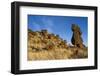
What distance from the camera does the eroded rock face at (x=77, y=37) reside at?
142 centimetres

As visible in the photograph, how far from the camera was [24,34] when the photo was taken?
129 centimetres

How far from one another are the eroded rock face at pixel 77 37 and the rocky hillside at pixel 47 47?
0.08ft

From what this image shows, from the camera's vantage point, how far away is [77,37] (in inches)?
56.1

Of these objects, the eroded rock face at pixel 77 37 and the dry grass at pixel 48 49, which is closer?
the dry grass at pixel 48 49

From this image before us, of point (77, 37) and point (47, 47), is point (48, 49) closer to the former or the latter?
point (47, 47)

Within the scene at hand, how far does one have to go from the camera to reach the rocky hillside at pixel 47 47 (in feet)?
4.32

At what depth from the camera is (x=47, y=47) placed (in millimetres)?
1350

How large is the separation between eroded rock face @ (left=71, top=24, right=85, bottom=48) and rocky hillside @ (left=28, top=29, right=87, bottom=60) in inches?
1.0

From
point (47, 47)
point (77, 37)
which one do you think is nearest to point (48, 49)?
point (47, 47)

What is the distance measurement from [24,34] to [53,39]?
16 cm

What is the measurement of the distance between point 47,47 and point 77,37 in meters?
0.18
